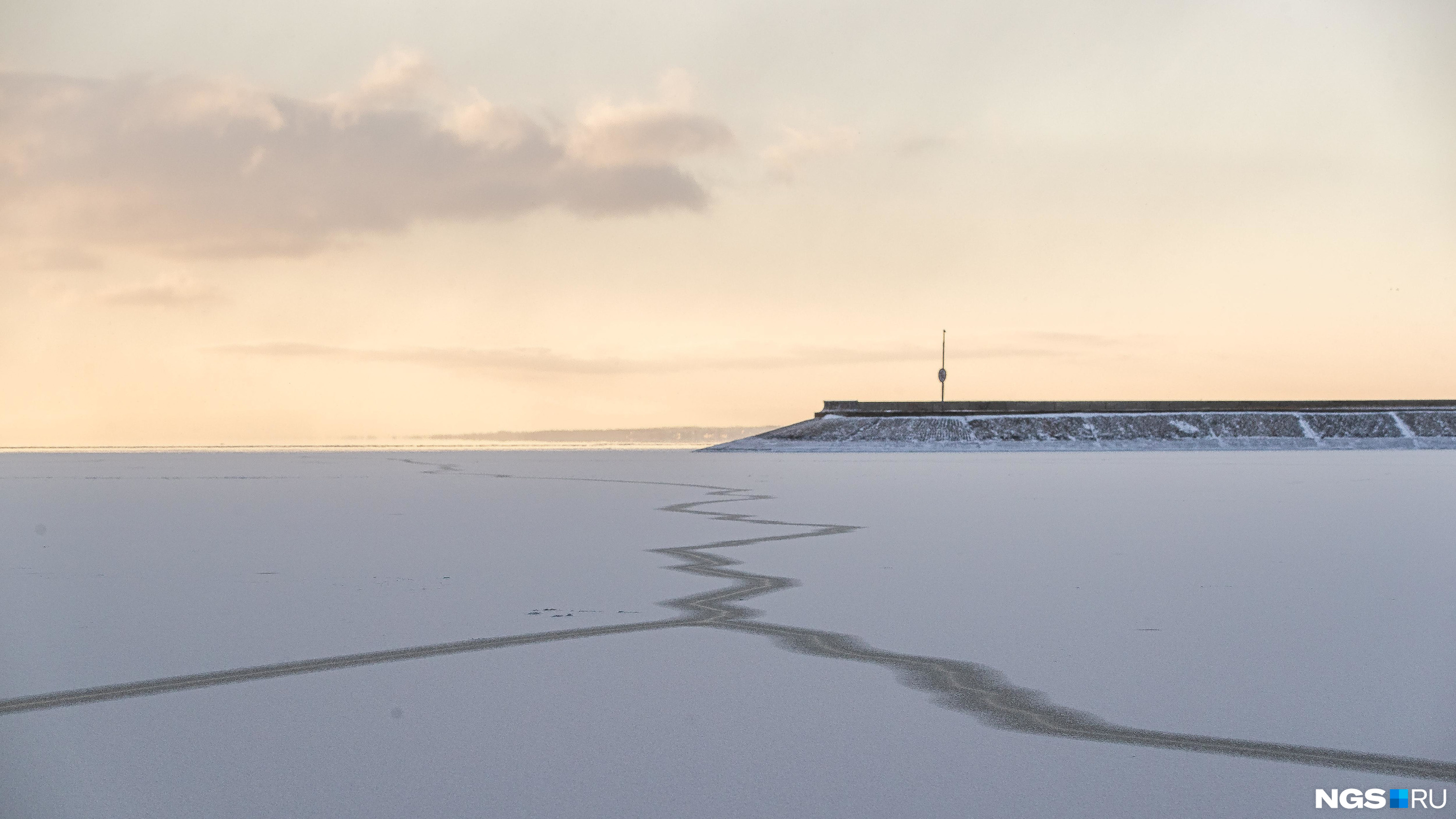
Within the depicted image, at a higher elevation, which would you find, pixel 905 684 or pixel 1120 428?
pixel 1120 428

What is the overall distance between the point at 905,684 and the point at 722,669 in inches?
46.3

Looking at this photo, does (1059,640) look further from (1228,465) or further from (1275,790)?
(1228,465)

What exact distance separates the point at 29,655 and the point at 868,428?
93.3 metres

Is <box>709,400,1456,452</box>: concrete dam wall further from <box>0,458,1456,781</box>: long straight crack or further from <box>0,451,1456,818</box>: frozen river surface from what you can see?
<box>0,458,1456,781</box>: long straight crack

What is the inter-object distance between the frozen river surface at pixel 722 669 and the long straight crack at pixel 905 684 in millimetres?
30

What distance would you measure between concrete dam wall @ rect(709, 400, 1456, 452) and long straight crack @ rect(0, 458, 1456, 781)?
7513cm

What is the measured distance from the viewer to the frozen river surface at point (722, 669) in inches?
195

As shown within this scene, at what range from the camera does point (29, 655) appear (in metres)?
7.63

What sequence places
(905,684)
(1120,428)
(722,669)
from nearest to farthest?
1. (905,684)
2. (722,669)
3. (1120,428)

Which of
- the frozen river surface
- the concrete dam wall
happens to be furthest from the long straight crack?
the concrete dam wall

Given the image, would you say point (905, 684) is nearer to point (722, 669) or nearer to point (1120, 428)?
point (722, 669)

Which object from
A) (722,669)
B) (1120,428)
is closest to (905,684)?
(722,669)

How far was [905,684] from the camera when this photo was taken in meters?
6.80

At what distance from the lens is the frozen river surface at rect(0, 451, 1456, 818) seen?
16.2ft
